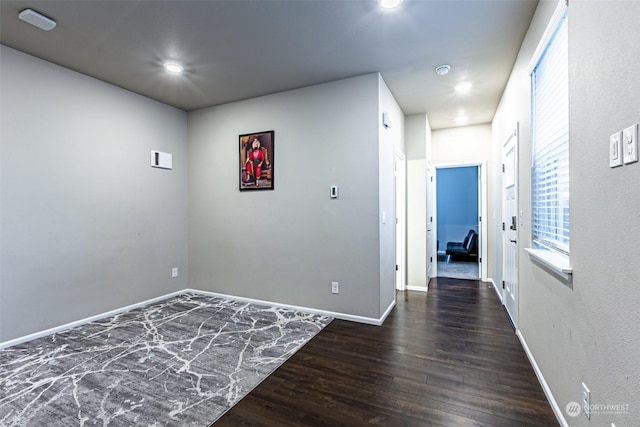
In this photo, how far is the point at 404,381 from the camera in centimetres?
212

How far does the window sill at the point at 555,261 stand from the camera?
154 centimetres

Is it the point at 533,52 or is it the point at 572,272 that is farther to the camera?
the point at 533,52

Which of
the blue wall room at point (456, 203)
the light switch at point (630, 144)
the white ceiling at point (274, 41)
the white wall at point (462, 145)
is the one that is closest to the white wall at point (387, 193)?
the white ceiling at point (274, 41)

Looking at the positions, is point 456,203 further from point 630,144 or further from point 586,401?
point 630,144

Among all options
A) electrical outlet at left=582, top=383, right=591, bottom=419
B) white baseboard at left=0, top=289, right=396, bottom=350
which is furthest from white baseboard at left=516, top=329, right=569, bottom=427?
white baseboard at left=0, top=289, right=396, bottom=350

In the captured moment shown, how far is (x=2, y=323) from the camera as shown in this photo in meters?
2.64

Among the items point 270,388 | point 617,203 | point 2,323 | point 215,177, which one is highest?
point 215,177

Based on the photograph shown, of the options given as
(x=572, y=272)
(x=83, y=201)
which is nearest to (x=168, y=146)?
(x=83, y=201)

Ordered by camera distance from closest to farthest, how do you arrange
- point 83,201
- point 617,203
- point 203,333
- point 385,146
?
point 617,203 < point 203,333 < point 83,201 < point 385,146

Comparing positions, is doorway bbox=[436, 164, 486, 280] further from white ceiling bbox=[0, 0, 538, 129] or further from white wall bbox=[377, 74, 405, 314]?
white ceiling bbox=[0, 0, 538, 129]

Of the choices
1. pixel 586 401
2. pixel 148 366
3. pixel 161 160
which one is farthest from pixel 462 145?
pixel 148 366

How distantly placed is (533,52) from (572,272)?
1.70 meters

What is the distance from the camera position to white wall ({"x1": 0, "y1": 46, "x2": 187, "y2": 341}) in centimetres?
272

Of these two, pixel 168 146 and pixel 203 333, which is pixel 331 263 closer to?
pixel 203 333
